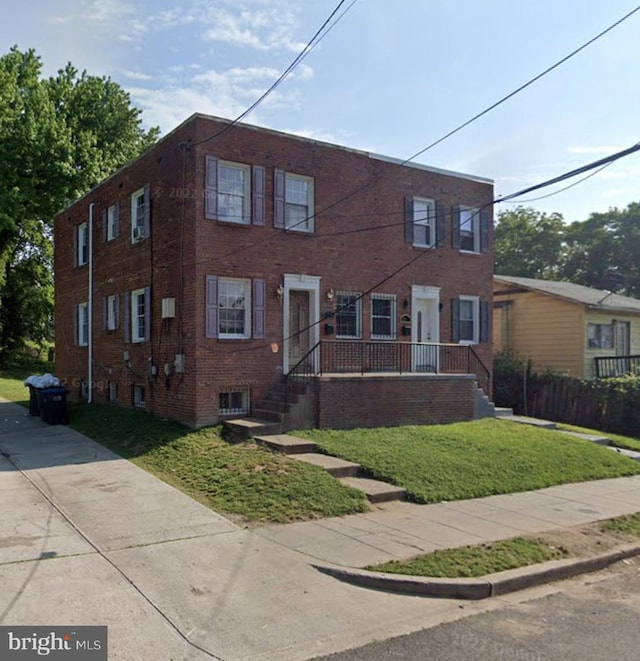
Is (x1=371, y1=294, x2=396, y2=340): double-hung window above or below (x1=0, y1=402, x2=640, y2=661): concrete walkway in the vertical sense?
above

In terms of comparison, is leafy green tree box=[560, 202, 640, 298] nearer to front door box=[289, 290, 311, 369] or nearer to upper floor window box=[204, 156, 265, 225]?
front door box=[289, 290, 311, 369]

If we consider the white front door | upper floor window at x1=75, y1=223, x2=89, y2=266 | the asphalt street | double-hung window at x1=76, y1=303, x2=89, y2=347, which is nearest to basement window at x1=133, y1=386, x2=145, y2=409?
double-hung window at x1=76, y1=303, x2=89, y2=347

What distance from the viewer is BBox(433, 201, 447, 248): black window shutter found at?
1758 cm

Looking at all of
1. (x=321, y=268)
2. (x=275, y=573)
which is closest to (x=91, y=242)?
(x=321, y=268)

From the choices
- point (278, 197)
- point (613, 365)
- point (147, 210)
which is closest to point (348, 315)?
point (278, 197)

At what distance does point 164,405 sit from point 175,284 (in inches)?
110

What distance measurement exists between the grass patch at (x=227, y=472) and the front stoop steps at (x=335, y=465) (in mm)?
248

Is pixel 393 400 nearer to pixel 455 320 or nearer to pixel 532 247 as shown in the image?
pixel 455 320

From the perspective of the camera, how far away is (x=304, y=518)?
8.01 metres

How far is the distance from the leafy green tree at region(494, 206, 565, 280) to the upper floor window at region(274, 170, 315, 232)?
3305cm

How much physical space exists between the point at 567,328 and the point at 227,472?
1681 centimetres

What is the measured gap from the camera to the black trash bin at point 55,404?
1647cm

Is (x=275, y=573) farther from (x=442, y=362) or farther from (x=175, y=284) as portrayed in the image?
(x=442, y=362)

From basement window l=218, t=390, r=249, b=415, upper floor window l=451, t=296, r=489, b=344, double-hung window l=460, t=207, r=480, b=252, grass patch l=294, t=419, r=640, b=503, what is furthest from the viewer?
double-hung window l=460, t=207, r=480, b=252
